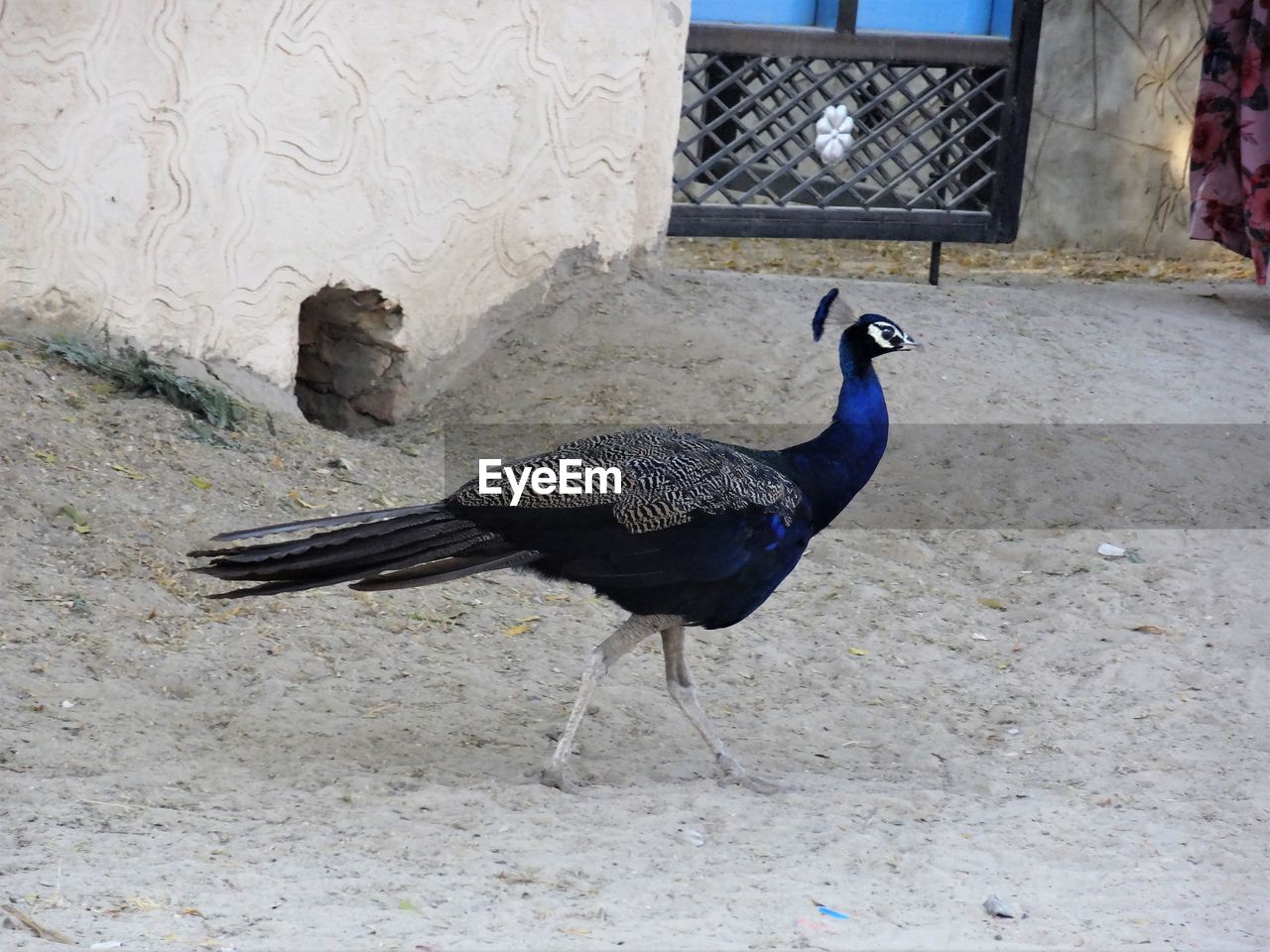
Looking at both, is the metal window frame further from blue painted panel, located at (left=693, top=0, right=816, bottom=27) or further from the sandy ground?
the sandy ground

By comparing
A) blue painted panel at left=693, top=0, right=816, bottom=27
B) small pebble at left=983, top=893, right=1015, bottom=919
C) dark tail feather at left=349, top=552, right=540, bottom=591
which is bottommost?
small pebble at left=983, top=893, right=1015, bottom=919

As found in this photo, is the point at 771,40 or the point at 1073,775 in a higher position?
the point at 771,40

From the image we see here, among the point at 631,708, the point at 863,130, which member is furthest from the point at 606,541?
the point at 863,130

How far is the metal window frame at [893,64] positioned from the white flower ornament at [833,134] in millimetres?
305

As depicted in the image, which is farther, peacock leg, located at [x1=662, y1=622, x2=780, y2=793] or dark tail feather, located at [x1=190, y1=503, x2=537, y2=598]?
peacock leg, located at [x1=662, y1=622, x2=780, y2=793]

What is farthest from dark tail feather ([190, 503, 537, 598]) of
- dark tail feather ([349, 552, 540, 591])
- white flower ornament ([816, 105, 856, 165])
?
white flower ornament ([816, 105, 856, 165])

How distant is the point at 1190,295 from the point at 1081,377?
6.51ft

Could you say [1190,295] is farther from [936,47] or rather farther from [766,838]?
[766,838]

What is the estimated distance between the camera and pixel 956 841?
3.79 meters

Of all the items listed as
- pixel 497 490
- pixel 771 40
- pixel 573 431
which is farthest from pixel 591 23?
pixel 497 490

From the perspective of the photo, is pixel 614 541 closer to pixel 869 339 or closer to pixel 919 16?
pixel 869 339

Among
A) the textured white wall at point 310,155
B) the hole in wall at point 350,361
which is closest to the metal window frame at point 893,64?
the textured white wall at point 310,155

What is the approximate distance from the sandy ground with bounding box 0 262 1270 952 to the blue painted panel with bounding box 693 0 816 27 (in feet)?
4.88

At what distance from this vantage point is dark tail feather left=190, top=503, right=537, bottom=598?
12.4ft
